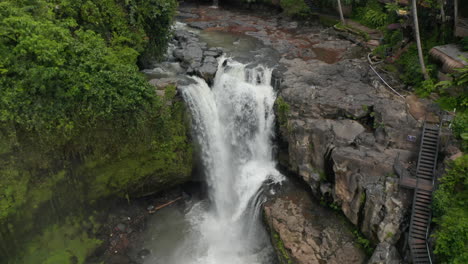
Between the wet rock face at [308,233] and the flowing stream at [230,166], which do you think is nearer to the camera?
the wet rock face at [308,233]

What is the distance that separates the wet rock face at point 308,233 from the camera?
1403 centimetres

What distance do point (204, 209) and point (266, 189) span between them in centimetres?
379

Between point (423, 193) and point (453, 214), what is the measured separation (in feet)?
4.30

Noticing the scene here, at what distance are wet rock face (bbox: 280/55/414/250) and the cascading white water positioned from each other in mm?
1512

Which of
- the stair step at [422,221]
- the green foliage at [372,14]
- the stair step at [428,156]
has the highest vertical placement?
the green foliage at [372,14]

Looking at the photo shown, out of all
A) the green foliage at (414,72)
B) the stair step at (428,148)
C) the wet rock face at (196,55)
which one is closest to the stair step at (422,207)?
the stair step at (428,148)

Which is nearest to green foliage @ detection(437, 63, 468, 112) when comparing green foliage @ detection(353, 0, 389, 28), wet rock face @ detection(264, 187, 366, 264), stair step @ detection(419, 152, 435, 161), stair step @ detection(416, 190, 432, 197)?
stair step @ detection(419, 152, 435, 161)

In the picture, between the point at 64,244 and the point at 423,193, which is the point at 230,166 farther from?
the point at 423,193

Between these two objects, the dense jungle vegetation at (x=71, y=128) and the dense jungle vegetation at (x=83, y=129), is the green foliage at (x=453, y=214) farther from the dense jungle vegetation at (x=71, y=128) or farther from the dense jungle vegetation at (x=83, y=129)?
the dense jungle vegetation at (x=71, y=128)

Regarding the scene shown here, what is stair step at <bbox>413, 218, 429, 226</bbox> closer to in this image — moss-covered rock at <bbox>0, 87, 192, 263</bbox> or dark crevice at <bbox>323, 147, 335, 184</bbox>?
dark crevice at <bbox>323, 147, 335, 184</bbox>

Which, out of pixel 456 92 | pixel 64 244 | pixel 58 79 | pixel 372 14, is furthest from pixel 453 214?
pixel 372 14

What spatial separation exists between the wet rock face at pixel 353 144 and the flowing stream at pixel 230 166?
5.33 feet

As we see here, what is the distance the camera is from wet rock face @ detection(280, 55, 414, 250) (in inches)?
539

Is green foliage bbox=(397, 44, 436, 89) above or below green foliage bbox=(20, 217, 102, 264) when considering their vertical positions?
above
